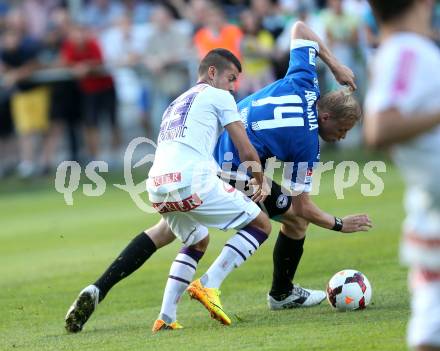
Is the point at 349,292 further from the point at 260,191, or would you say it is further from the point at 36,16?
the point at 36,16

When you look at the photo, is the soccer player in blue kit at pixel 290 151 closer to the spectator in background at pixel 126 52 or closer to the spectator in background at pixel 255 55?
the spectator in background at pixel 255 55

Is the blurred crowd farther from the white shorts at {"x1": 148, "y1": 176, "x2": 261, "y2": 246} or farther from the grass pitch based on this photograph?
the white shorts at {"x1": 148, "y1": 176, "x2": 261, "y2": 246}

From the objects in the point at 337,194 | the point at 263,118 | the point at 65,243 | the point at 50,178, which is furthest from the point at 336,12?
the point at 263,118

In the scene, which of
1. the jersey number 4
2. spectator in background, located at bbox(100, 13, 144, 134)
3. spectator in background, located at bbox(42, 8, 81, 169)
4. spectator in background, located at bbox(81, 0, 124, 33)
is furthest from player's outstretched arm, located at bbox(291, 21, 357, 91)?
spectator in background, located at bbox(81, 0, 124, 33)

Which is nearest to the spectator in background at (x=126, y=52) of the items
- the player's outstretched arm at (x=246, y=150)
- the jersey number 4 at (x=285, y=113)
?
the jersey number 4 at (x=285, y=113)

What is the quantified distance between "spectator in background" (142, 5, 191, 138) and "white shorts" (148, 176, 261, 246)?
13798mm

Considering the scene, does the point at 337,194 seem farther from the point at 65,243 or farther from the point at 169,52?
the point at 169,52

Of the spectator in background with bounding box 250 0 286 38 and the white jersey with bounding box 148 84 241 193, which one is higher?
the white jersey with bounding box 148 84 241 193

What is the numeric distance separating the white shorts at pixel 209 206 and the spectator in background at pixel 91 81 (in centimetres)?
1425

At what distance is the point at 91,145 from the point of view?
867 inches

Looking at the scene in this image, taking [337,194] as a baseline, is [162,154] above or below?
above

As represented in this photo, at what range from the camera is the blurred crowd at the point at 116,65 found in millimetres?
20812

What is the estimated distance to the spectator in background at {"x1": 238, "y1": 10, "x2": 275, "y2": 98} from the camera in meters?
20.7

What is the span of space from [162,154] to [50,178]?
14.9m
